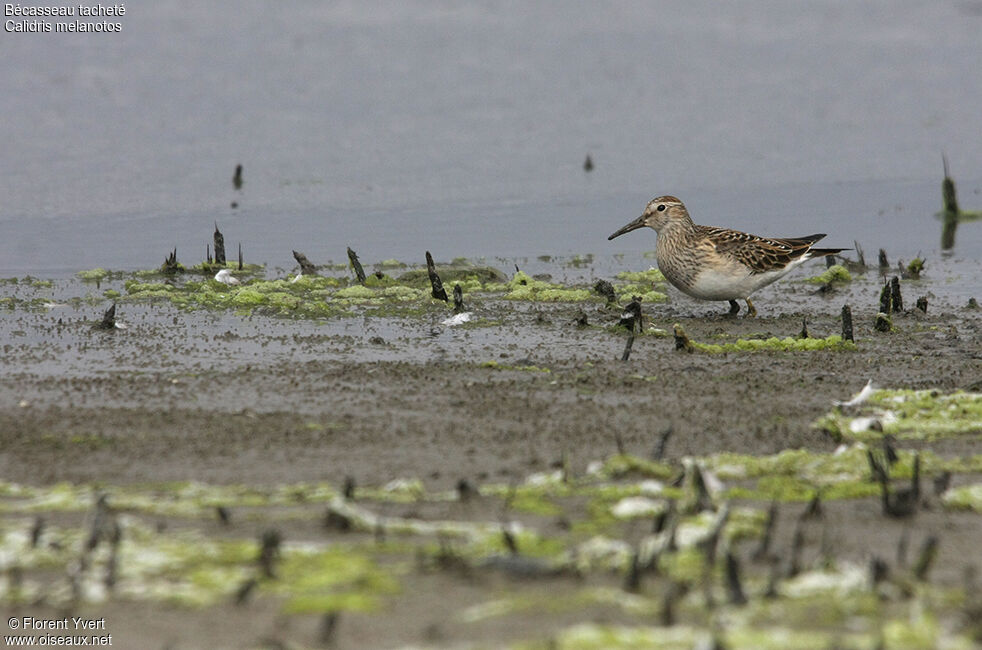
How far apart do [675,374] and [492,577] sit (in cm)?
395

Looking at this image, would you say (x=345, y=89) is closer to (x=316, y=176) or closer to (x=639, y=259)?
(x=316, y=176)

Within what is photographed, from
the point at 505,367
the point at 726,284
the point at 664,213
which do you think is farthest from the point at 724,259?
the point at 505,367

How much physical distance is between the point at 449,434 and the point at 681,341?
9.35 ft

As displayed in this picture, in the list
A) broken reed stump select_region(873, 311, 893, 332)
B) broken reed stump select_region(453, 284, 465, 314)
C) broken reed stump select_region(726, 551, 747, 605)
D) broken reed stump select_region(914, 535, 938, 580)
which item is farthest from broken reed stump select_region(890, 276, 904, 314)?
broken reed stump select_region(726, 551, 747, 605)

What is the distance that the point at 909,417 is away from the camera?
22.0ft

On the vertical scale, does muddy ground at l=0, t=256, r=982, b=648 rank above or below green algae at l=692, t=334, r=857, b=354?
below

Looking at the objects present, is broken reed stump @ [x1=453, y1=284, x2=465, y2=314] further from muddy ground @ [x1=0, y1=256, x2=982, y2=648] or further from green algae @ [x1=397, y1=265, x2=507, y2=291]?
green algae @ [x1=397, y1=265, x2=507, y2=291]

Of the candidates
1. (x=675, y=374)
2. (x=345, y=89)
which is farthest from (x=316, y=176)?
(x=675, y=374)

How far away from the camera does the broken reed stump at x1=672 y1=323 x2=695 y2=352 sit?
28.2 feet

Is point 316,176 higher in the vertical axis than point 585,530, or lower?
higher

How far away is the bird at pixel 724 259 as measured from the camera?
1058 centimetres

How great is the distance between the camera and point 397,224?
50.6 ft

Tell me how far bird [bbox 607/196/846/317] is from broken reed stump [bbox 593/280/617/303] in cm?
59

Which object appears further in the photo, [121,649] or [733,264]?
[733,264]
